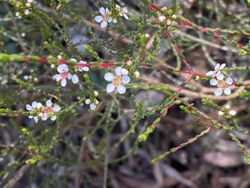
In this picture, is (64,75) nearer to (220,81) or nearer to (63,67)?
(63,67)

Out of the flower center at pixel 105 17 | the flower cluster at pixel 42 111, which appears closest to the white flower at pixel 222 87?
the flower center at pixel 105 17

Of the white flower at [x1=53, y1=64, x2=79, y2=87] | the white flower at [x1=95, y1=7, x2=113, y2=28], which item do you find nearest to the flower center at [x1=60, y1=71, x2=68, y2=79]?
the white flower at [x1=53, y1=64, x2=79, y2=87]

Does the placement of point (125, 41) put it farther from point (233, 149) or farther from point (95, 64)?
point (95, 64)

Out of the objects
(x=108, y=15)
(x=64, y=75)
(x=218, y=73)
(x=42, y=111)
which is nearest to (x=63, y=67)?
(x=64, y=75)

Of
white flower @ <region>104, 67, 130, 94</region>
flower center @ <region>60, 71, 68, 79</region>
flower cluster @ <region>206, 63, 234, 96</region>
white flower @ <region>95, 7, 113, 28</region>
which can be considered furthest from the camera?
white flower @ <region>95, 7, 113, 28</region>

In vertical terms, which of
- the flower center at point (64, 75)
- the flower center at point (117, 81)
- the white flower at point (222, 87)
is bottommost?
the flower center at point (64, 75)

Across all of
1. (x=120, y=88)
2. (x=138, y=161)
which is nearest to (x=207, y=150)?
Answer: (x=138, y=161)

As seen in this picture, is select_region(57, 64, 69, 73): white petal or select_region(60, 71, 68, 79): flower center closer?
select_region(57, 64, 69, 73): white petal

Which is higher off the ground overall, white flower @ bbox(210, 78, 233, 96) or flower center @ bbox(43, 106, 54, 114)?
white flower @ bbox(210, 78, 233, 96)

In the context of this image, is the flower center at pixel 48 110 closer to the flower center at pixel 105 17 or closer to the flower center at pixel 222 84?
the flower center at pixel 105 17

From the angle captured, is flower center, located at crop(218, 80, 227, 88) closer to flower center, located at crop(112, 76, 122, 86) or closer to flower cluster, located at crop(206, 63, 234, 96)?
flower cluster, located at crop(206, 63, 234, 96)

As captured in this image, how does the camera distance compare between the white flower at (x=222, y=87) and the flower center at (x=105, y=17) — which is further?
the flower center at (x=105, y=17)
